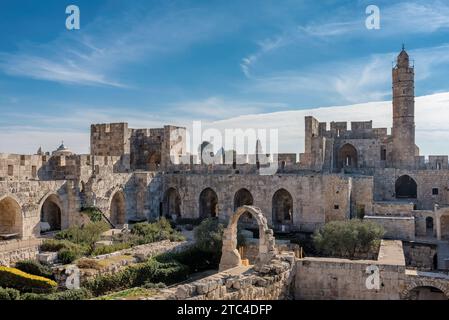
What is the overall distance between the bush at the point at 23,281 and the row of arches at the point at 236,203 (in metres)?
14.2

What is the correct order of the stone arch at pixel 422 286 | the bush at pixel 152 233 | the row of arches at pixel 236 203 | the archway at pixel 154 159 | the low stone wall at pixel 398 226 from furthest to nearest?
the archway at pixel 154 159
the row of arches at pixel 236 203
the low stone wall at pixel 398 226
the bush at pixel 152 233
the stone arch at pixel 422 286

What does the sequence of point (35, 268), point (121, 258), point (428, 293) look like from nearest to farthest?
1. point (35, 268)
2. point (428, 293)
3. point (121, 258)

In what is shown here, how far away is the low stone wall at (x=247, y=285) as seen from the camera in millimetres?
9812

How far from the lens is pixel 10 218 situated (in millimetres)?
20578

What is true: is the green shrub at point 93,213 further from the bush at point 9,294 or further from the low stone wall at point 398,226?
the low stone wall at point 398,226

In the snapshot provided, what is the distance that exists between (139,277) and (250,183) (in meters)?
11.8

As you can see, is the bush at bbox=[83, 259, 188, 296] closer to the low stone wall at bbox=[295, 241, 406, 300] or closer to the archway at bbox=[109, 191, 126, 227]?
the low stone wall at bbox=[295, 241, 406, 300]

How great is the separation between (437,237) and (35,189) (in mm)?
18903

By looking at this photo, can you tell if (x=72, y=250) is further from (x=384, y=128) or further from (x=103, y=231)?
(x=384, y=128)

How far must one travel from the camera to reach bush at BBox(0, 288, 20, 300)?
13.5 meters

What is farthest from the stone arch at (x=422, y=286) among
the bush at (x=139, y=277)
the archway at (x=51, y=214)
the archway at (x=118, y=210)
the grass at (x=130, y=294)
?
the archway at (x=51, y=214)

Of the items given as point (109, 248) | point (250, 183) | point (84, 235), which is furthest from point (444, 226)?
point (84, 235)

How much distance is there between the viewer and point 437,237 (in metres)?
22.5

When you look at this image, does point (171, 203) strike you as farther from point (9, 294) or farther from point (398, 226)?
point (9, 294)
